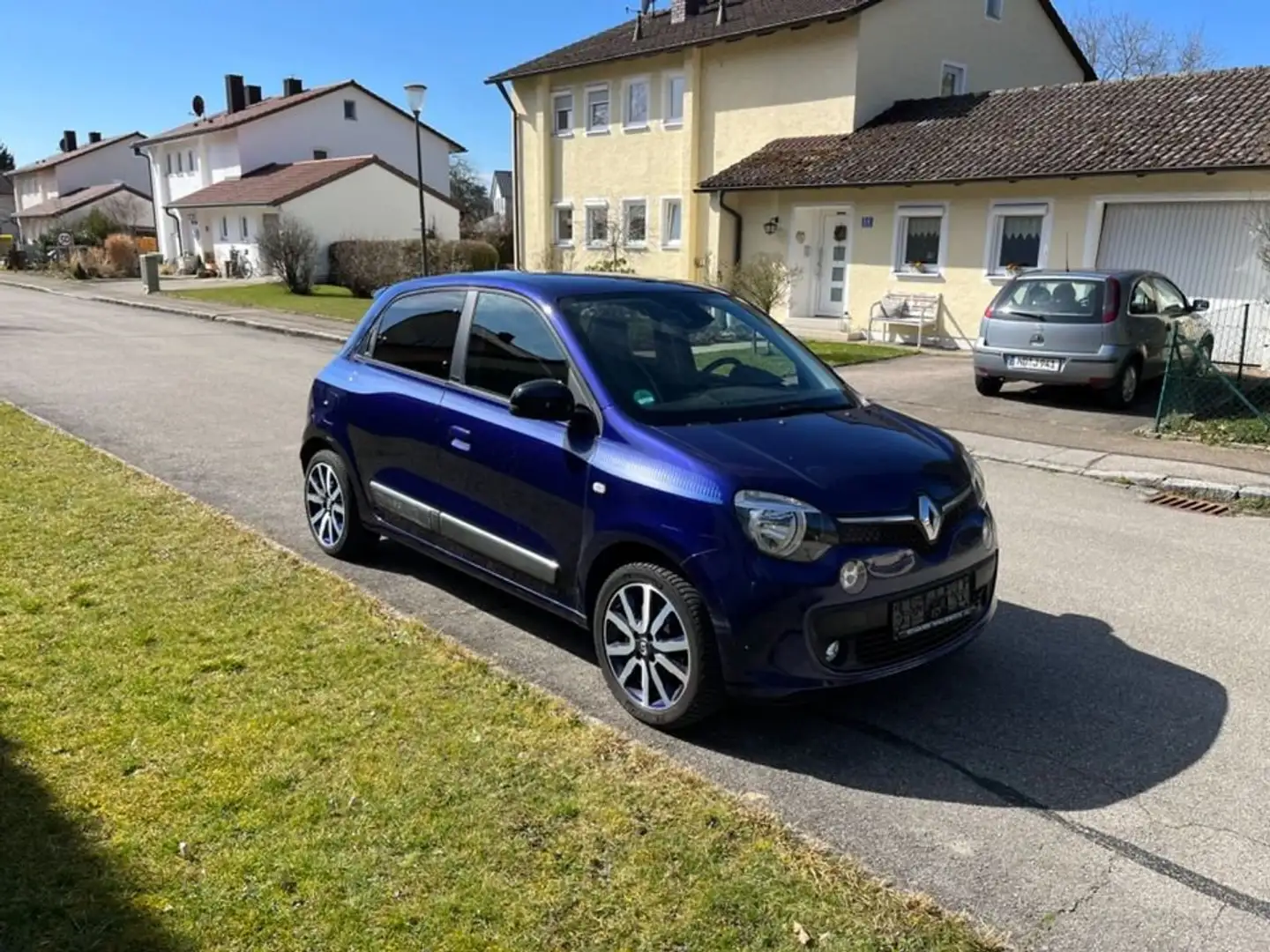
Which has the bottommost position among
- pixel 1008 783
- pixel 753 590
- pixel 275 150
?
pixel 1008 783

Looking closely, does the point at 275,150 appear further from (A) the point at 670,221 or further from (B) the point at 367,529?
(B) the point at 367,529

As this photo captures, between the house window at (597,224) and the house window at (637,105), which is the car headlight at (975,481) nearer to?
the house window at (637,105)

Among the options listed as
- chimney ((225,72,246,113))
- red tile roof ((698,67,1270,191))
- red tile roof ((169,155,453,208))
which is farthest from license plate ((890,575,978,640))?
chimney ((225,72,246,113))

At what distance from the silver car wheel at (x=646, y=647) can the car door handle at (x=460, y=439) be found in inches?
46.8

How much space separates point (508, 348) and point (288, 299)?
92.5ft

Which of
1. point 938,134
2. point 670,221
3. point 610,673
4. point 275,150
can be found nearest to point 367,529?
point 610,673

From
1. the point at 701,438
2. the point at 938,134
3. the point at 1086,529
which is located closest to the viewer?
the point at 701,438

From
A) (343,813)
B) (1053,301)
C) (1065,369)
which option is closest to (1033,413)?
(1065,369)

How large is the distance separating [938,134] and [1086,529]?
50.8 ft

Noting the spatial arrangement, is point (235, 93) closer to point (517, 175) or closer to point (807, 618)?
point (517, 175)

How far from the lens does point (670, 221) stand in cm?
2675

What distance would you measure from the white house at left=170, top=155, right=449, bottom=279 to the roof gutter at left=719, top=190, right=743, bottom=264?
2264 centimetres

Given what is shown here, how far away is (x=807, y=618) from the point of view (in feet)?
11.8

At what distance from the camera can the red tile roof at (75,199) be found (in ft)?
210
